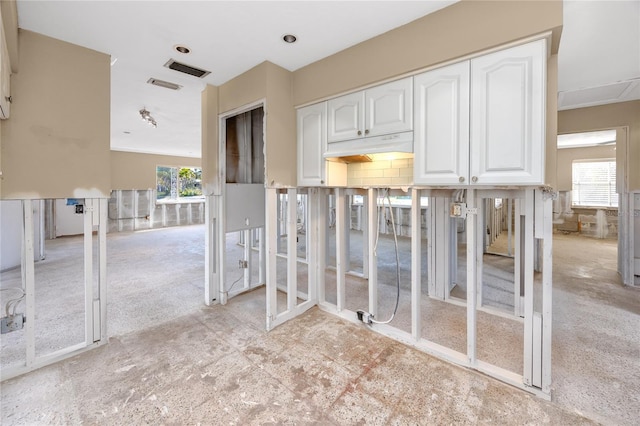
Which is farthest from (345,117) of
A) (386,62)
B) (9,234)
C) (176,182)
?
(176,182)

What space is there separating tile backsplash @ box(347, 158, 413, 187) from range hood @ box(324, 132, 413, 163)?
0.47 feet

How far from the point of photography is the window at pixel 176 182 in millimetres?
9367

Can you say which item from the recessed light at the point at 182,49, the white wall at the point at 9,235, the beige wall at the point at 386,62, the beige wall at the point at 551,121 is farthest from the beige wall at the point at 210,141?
the white wall at the point at 9,235

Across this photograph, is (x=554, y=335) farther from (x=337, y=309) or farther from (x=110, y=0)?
(x=110, y=0)

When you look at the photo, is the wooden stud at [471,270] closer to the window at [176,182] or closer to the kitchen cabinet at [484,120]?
the kitchen cabinet at [484,120]

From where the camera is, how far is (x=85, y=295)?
2.22 m

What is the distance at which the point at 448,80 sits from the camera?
1854 mm

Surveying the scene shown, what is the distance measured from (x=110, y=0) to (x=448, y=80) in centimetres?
224

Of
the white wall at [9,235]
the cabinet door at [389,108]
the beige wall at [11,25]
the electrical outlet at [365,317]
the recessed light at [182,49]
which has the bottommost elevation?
the electrical outlet at [365,317]

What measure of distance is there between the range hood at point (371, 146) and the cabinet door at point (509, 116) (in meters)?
0.44

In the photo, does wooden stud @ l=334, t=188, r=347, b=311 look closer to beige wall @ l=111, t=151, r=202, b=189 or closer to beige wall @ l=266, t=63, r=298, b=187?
beige wall @ l=266, t=63, r=298, b=187

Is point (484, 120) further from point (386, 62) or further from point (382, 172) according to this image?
point (382, 172)

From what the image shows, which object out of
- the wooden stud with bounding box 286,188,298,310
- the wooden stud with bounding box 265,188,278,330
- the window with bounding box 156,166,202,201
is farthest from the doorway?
the window with bounding box 156,166,202,201

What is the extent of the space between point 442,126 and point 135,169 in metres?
9.41
